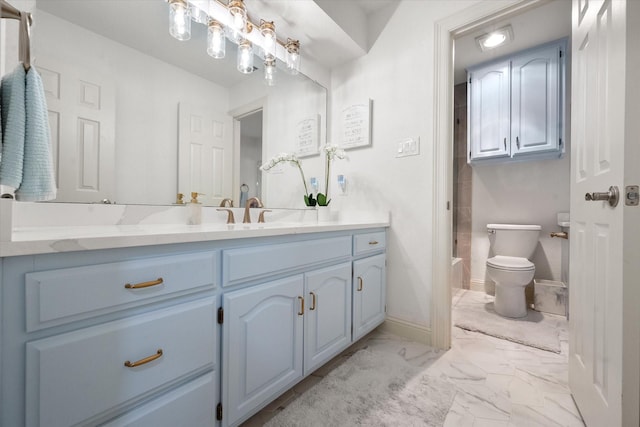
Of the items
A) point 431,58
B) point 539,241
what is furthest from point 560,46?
point 539,241

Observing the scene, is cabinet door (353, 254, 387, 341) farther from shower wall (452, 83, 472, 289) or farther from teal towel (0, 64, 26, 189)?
shower wall (452, 83, 472, 289)

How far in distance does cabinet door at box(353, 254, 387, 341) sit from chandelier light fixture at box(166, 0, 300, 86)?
54.7 inches

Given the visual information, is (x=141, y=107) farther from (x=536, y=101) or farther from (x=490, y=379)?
(x=536, y=101)

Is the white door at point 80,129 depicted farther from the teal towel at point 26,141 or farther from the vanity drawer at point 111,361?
the vanity drawer at point 111,361

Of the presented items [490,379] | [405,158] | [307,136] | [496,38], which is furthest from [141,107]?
[496,38]

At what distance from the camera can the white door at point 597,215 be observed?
83 centimetres

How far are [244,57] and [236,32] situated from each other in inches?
5.3

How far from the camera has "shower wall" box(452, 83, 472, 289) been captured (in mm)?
3070

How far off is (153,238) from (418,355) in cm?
160

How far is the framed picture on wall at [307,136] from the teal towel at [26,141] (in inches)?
61.2

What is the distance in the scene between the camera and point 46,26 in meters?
1.01

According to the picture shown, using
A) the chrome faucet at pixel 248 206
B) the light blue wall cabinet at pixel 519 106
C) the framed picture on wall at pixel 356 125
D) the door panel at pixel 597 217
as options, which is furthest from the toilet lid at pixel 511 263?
the chrome faucet at pixel 248 206

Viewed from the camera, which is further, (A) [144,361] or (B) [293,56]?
(B) [293,56]

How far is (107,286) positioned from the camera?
0.66 metres
